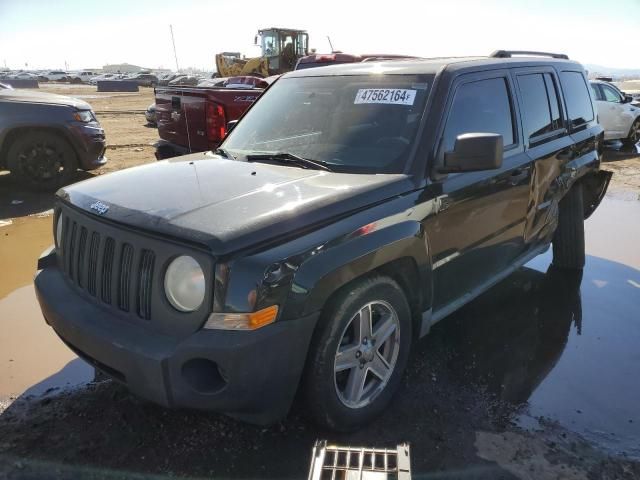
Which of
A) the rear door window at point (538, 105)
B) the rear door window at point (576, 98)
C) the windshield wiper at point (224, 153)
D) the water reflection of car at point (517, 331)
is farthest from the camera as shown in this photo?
the rear door window at point (576, 98)

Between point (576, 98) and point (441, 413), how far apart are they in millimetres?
3438

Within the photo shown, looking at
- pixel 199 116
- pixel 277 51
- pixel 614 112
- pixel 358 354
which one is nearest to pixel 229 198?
pixel 358 354

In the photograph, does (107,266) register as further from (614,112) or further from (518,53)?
(614,112)

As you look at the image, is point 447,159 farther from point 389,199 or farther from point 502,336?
point 502,336

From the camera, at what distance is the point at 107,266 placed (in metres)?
2.38

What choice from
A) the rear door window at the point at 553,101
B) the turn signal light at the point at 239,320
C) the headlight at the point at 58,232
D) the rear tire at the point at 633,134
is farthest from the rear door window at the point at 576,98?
the rear tire at the point at 633,134

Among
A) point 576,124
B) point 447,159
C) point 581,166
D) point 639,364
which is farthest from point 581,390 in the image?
point 576,124

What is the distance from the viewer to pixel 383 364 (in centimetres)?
276

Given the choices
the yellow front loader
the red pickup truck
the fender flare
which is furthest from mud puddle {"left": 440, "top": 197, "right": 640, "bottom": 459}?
the yellow front loader

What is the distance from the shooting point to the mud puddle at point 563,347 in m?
2.90

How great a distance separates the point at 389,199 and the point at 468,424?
4.28ft

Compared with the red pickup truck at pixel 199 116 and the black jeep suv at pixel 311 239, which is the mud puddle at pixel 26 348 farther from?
the red pickup truck at pixel 199 116

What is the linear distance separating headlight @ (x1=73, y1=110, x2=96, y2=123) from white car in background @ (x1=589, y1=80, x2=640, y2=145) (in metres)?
11.6

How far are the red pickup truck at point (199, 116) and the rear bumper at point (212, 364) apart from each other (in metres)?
4.82
